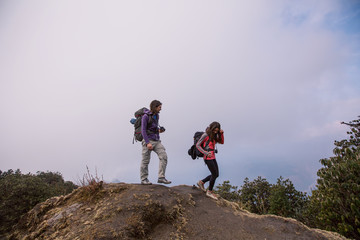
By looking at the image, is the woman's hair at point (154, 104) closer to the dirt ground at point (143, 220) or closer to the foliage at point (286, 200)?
the dirt ground at point (143, 220)

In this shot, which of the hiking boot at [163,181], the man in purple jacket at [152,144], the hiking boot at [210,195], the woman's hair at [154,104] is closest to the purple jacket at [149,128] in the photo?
the man in purple jacket at [152,144]

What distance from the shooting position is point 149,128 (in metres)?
6.30

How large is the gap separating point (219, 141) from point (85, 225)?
14.3ft

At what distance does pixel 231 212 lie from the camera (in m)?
5.90

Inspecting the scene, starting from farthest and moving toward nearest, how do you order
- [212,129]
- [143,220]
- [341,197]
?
[212,129]
[341,197]
[143,220]

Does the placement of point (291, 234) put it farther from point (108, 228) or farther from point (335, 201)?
point (108, 228)

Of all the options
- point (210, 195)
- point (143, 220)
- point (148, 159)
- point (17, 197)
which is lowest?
point (143, 220)

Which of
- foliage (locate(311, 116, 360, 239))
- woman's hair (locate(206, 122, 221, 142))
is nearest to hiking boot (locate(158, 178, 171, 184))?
woman's hair (locate(206, 122, 221, 142))

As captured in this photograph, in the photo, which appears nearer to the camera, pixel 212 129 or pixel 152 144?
pixel 152 144

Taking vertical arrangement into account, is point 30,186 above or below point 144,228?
above

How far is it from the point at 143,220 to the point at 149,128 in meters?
2.56

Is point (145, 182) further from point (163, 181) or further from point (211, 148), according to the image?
point (211, 148)

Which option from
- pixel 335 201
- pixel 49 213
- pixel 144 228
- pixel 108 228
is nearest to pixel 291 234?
pixel 335 201

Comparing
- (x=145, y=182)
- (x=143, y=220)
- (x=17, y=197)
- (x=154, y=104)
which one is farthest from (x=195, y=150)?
(x=17, y=197)
